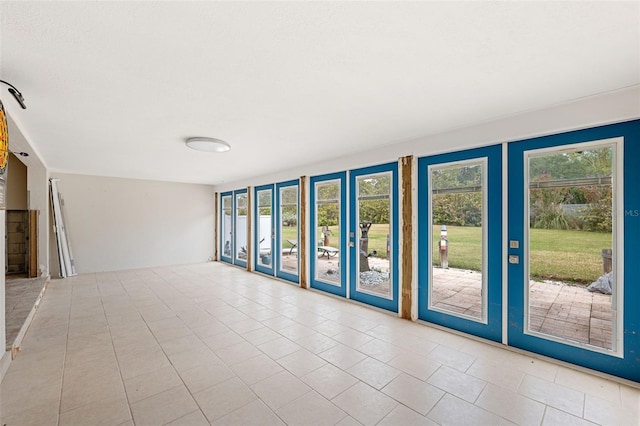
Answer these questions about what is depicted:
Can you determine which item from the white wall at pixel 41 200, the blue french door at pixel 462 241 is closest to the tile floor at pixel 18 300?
the white wall at pixel 41 200

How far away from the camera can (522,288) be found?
3090mm

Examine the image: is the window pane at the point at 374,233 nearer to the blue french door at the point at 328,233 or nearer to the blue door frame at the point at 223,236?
the blue french door at the point at 328,233

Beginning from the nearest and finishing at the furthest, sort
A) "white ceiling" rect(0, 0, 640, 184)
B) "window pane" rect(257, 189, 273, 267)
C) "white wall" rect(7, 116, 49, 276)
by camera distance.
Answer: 1. "white ceiling" rect(0, 0, 640, 184)
2. "white wall" rect(7, 116, 49, 276)
3. "window pane" rect(257, 189, 273, 267)

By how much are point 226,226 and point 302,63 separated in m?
7.94

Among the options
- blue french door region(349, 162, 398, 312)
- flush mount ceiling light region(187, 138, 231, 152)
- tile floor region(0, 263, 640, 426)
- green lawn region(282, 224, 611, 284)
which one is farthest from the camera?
blue french door region(349, 162, 398, 312)

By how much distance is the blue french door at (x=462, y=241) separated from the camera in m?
3.30

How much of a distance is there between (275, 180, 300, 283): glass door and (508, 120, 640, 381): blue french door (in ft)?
13.6

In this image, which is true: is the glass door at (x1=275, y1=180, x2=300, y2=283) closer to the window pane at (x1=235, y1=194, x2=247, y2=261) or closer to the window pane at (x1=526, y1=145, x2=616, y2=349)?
the window pane at (x1=235, y1=194, x2=247, y2=261)

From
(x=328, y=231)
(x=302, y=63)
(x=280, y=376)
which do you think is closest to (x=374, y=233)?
(x=328, y=231)

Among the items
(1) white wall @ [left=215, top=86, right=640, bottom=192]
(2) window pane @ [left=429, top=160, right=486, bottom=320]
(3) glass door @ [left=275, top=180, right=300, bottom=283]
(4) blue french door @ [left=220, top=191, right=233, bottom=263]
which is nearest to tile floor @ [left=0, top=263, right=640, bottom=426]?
(2) window pane @ [left=429, top=160, right=486, bottom=320]

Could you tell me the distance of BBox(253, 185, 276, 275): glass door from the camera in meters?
7.32

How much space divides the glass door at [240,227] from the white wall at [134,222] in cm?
136

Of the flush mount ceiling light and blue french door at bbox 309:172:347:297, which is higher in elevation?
the flush mount ceiling light

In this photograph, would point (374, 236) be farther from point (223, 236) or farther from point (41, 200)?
point (41, 200)
